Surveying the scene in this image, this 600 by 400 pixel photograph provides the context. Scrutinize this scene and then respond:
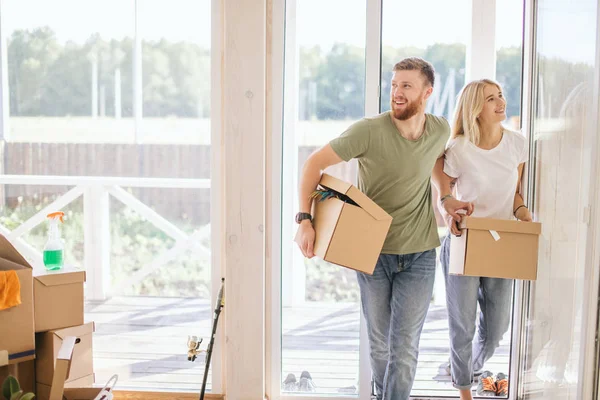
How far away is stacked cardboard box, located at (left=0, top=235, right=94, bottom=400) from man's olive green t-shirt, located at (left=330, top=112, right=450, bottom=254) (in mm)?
1160

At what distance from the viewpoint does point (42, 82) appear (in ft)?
9.38

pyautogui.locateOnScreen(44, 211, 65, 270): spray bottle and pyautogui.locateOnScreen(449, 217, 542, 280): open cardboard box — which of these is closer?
pyautogui.locateOnScreen(449, 217, 542, 280): open cardboard box

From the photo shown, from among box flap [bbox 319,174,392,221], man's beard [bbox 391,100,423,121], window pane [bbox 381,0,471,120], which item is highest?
window pane [bbox 381,0,471,120]

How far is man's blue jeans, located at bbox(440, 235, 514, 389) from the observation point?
2479 mm

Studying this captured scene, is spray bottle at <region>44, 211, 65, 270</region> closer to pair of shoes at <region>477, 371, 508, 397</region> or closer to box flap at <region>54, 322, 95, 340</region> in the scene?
box flap at <region>54, 322, 95, 340</region>

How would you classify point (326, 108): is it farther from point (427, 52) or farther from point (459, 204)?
point (459, 204)

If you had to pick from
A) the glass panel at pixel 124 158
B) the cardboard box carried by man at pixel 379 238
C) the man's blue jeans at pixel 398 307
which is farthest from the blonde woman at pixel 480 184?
the glass panel at pixel 124 158

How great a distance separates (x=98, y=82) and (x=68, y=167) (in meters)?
0.41

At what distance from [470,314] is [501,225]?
393 millimetres

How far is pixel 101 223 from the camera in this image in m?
3.02

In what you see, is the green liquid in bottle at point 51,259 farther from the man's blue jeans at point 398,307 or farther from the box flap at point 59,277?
the man's blue jeans at point 398,307

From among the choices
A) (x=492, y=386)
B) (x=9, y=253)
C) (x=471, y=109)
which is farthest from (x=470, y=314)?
(x=9, y=253)

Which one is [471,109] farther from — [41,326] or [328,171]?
[41,326]

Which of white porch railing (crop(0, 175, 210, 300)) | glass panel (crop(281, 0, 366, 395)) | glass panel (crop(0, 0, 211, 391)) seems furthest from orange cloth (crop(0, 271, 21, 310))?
glass panel (crop(281, 0, 366, 395))
